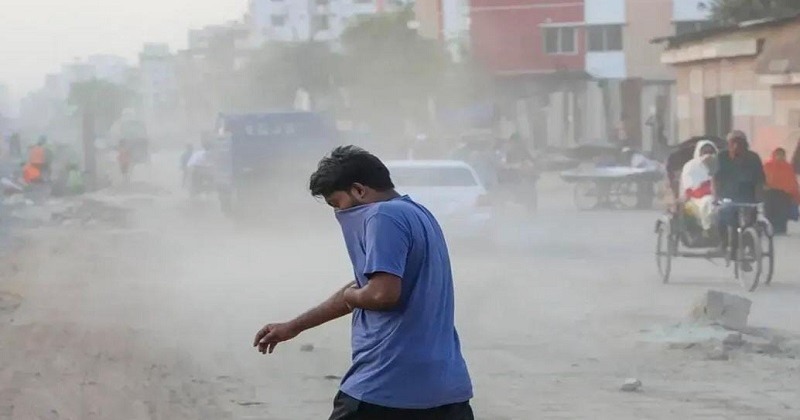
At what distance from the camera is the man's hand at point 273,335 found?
16.9 feet

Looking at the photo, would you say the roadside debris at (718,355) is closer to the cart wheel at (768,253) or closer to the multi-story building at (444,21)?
the cart wheel at (768,253)

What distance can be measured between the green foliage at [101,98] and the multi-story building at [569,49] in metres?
51.8

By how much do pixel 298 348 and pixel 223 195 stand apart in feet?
64.9

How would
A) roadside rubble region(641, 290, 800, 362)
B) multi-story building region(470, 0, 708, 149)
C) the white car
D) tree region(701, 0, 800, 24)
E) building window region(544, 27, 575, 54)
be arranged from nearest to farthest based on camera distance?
roadside rubble region(641, 290, 800, 362) → the white car → tree region(701, 0, 800, 24) → multi-story building region(470, 0, 708, 149) → building window region(544, 27, 575, 54)

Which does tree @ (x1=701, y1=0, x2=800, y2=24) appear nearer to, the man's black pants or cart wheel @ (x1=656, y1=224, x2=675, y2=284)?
cart wheel @ (x1=656, y1=224, x2=675, y2=284)

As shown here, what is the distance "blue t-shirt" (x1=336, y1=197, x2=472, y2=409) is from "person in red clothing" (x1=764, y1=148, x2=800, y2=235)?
19.7m

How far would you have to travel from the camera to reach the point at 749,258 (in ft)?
53.1

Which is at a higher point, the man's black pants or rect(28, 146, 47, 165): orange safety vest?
the man's black pants

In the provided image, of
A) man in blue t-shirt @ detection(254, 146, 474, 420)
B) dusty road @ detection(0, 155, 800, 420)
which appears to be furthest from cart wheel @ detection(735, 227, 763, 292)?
man in blue t-shirt @ detection(254, 146, 474, 420)

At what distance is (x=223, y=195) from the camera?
31.7 meters

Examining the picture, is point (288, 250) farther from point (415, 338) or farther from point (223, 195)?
point (415, 338)

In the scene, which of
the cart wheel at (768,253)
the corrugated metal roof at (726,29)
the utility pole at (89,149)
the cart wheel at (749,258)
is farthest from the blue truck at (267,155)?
the utility pole at (89,149)

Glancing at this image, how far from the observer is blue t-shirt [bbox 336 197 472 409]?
486 centimetres

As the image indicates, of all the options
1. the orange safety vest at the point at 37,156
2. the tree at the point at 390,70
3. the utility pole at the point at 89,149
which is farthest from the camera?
the tree at the point at 390,70
